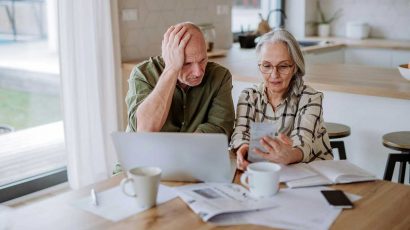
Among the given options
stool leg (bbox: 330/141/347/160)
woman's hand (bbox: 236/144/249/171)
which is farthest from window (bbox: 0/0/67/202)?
woman's hand (bbox: 236/144/249/171)

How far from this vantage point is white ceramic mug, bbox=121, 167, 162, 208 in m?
1.35

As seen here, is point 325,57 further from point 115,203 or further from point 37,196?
point 115,203

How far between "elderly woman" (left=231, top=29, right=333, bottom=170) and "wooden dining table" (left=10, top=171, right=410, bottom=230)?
0.42 m

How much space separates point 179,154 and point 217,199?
18 cm

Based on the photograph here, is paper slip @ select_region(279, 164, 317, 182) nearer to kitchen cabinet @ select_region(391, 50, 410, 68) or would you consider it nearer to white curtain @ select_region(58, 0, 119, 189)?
white curtain @ select_region(58, 0, 119, 189)

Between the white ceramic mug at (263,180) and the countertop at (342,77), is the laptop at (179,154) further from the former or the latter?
the countertop at (342,77)

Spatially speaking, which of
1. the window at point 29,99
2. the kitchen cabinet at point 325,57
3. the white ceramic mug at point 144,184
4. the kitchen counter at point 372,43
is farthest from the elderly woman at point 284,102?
the kitchen counter at point 372,43

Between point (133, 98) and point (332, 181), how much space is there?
0.83m

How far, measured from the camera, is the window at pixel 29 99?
3.36 metres

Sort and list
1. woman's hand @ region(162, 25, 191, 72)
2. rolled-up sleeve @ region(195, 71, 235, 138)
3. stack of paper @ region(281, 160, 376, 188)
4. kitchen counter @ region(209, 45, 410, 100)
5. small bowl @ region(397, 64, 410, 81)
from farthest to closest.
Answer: small bowl @ region(397, 64, 410, 81)
kitchen counter @ region(209, 45, 410, 100)
rolled-up sleeve @ region(195, 71, 235, 138)
woman's hand @ region(162, 25, 191, 72)
stack of paper @ region(281, 160, 376, 188)

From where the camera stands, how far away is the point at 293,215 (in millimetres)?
1341

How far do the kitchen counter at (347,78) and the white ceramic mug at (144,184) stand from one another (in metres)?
1.64

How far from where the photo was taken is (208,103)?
6.67ft

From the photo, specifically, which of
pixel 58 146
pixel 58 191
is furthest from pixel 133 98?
pixel 58 146
